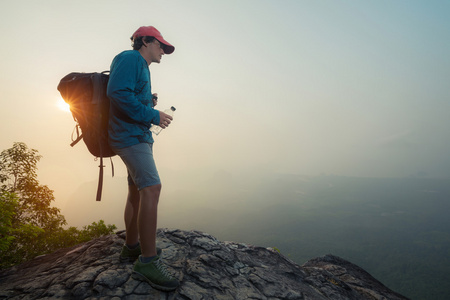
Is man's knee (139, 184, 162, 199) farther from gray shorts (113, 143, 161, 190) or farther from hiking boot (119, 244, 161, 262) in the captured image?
hiking boot (119, 244, 161, 262)

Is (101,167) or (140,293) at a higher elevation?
(101,167)

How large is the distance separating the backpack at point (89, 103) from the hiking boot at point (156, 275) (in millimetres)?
1418

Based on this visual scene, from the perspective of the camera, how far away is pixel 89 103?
2.91m

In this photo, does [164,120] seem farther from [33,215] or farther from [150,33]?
[33,215]

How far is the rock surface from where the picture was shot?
315 cm

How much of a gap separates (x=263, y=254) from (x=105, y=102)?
5285 millimetres

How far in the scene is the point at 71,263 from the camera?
4215 mm

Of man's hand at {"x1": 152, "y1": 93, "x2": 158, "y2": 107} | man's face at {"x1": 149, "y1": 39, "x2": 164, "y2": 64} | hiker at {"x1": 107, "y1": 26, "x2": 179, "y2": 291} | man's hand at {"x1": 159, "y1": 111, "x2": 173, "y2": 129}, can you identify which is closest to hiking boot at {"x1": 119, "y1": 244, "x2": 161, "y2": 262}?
hiker at {"x1": 107, "y1": 26, "x2": 179, "y2": 291}

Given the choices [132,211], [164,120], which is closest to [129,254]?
[132,211]

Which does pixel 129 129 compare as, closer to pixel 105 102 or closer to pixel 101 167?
pixel 105 102

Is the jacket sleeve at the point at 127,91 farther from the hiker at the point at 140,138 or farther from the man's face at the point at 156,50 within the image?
the man's face at the point at 156,50

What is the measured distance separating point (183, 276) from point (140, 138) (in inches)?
92.9

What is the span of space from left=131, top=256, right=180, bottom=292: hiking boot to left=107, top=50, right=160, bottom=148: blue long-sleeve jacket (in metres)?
1.64

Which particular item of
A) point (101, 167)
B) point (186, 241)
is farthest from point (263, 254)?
point (101, 167)
